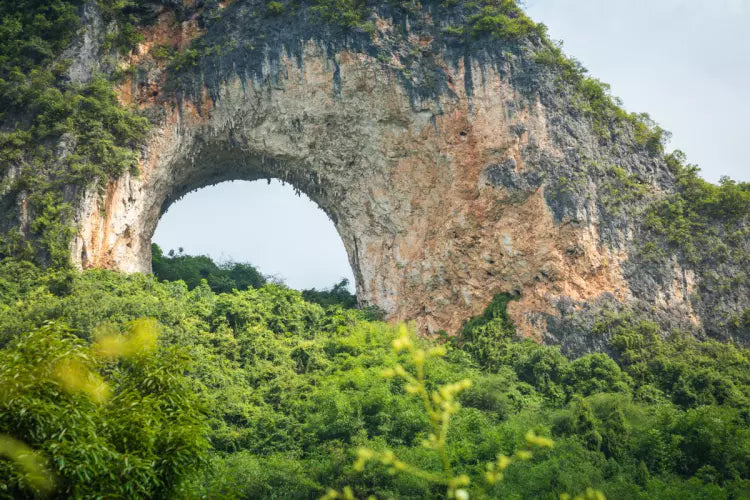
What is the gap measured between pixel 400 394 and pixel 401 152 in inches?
330

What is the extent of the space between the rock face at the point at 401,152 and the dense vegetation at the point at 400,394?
1.60 metres

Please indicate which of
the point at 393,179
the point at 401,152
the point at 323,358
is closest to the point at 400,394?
the point at 323,358

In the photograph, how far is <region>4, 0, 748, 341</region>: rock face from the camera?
73.4ft

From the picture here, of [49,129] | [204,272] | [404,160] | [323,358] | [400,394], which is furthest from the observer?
[204,272]

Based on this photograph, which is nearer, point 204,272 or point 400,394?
point 400,394

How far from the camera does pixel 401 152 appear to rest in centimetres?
2430

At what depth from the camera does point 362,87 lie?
79.8 feet

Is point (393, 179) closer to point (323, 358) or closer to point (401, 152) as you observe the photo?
point (401, 152)

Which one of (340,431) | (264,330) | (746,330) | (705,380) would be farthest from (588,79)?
(340,431)

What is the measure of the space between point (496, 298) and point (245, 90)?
9443mm

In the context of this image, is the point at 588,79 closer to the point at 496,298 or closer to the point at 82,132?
the point at 496,298

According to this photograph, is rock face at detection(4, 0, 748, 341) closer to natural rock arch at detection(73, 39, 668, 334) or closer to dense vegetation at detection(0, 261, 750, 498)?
natural rock arch at detection(73, 39, 668, 334)

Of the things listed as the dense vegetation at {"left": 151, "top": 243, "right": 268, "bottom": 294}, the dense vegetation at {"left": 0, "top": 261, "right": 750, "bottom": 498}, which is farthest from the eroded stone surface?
the dense vegetation at {"left": 151, "top": 243, "right": 268, "bottom": 294}

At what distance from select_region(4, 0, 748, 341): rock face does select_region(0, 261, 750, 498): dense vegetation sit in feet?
5.24
